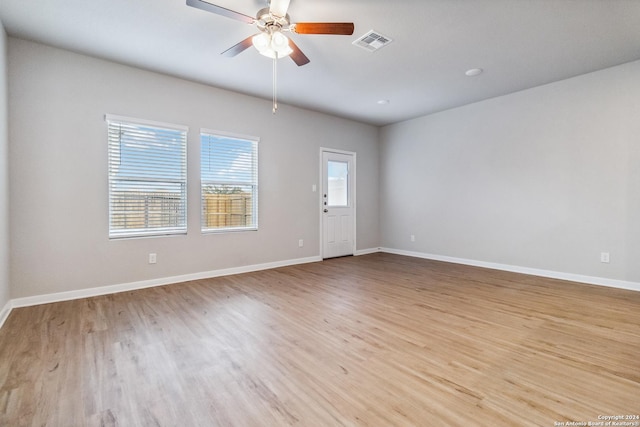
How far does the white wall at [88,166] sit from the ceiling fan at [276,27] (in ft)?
5.68

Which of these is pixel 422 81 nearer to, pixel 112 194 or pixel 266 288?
pixel 266 288

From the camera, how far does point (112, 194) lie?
11.4ft

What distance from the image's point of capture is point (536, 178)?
4.29 metres

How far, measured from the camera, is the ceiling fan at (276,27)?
2.21m

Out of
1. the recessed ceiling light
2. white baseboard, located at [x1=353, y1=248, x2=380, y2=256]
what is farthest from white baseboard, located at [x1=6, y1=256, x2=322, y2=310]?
the recessed ceiling light

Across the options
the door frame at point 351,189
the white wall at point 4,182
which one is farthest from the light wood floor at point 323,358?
the door frame at point 351,189

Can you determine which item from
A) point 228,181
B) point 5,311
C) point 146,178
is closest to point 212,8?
point 146,178

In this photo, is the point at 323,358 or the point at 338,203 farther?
the point at 338,203

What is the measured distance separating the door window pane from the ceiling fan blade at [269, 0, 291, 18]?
3.41m

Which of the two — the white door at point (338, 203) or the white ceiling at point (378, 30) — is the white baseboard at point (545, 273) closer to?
the white door at point (338, 203)

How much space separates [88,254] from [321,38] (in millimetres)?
3509

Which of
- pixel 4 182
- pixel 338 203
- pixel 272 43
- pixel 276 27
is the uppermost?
pixel 276 27

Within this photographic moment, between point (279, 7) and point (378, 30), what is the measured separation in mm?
1054

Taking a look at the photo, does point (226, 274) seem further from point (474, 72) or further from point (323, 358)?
point (474, 72)
